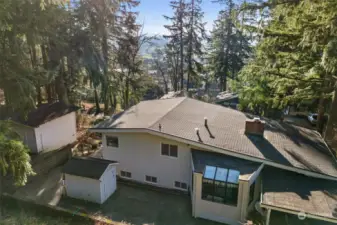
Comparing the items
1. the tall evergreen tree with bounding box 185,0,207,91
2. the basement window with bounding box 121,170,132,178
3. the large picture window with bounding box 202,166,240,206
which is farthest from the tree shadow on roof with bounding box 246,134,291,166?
the tall evergreen tree with bounding box 185,0,207,91

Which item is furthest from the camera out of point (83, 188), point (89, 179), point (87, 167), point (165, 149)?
point (165, 149)

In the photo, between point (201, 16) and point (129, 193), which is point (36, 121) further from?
point (201, 16)

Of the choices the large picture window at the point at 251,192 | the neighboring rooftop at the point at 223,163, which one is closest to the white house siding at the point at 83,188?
the neighboring rooftop at the point at 223,163

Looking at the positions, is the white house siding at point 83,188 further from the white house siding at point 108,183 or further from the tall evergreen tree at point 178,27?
the tall evergreen tree at point 178,27

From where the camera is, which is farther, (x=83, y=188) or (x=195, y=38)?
(x=195, y=38)

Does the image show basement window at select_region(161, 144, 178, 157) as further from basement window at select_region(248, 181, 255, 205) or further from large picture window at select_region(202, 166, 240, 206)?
basement window at select_region(248, 181, 255, 205)

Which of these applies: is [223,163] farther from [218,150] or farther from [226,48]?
[226,48]

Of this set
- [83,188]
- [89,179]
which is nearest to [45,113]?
[83,188]

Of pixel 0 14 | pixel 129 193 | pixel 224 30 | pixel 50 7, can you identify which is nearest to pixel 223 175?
pixel 129 193
